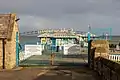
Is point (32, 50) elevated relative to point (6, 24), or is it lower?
lower

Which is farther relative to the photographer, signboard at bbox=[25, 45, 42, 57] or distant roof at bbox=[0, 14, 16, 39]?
signboard at bbox=[25, 45, 42, 57]

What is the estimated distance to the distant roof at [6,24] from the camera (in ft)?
75.8

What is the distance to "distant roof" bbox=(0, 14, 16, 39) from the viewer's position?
2310 centimetres

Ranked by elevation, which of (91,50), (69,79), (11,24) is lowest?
(69,79)

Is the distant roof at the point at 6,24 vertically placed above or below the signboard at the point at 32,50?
above

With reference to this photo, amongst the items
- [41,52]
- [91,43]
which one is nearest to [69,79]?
[91,43]

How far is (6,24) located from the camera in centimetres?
2414

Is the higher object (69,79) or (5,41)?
(5,41)

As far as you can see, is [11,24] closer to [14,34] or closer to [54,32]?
[14,34]

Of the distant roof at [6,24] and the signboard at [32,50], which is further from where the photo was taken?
the signboard at [32,50]

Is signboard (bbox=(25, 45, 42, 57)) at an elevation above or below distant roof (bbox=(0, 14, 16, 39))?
below

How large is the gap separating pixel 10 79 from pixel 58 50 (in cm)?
2569

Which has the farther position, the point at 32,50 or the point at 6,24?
the point at 32,50

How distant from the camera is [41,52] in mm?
38250
